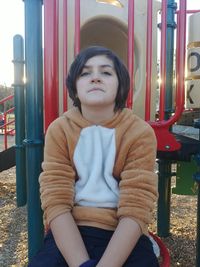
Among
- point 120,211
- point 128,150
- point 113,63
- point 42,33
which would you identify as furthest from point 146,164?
point 42,33

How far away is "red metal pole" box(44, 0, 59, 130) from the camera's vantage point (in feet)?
6.20

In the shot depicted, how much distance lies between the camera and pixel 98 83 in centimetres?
147

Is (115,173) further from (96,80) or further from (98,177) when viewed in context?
(96,80)

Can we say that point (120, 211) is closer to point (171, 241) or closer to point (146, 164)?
point (146, 164)

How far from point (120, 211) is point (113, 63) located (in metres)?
0.61

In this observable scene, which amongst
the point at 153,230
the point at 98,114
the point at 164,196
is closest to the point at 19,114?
the point at 164,196

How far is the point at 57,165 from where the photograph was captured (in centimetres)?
149

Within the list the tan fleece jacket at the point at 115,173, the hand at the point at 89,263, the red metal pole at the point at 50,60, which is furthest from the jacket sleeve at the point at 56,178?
the red metal pole at the point at 50,60

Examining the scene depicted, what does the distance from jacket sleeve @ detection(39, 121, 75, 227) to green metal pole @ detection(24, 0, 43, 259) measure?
456 mm

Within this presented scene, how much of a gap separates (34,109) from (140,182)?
0.83m

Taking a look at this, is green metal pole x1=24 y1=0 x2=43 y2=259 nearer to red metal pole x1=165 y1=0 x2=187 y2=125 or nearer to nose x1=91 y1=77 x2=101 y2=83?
nose x1=91 y1=77 x2=101 y2=83

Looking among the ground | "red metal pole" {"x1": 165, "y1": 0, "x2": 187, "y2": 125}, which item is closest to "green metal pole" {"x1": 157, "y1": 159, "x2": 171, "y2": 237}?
the ground

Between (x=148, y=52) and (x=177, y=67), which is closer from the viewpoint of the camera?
(x=177, y=67)

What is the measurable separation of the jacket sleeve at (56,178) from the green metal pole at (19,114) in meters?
1.56
